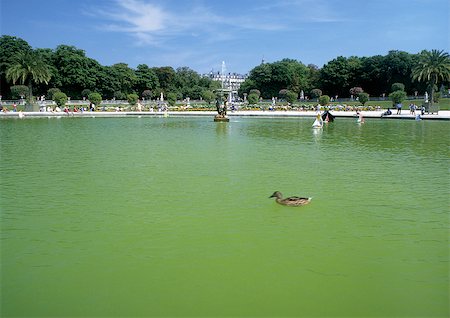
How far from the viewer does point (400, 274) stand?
4.78 meters

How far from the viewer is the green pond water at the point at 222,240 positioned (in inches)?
164

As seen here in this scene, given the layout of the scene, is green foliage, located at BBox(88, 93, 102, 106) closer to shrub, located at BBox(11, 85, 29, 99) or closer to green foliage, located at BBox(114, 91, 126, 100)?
shrub, located at BBox(11, 85, 29, 99)

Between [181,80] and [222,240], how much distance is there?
306 ft

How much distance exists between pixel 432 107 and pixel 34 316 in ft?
150

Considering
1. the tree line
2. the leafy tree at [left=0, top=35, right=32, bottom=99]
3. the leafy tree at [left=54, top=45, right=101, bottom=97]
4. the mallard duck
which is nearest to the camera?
the mallard duck

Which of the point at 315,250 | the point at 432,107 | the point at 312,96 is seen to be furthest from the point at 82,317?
the point at 312,96

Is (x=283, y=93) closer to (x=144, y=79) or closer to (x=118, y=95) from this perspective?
(x=144, y=79)

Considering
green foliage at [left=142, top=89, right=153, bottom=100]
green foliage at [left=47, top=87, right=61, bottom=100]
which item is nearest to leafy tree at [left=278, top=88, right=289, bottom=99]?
green foliage at [left=142, top=89, right=153, bottom=100]

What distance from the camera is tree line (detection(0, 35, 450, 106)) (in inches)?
2254

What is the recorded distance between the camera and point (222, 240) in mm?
5758

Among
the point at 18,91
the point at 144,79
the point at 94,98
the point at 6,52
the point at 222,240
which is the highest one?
the point at 6,52

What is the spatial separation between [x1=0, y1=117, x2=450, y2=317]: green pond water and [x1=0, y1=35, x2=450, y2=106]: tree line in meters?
49.3

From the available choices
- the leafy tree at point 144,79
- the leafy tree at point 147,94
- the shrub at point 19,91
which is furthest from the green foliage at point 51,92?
the leafy tree at point 144,79

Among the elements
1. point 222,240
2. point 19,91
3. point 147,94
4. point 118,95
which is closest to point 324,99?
point 147,94
